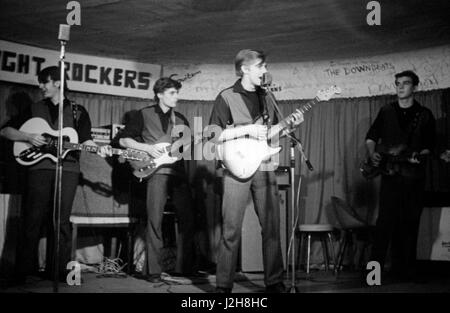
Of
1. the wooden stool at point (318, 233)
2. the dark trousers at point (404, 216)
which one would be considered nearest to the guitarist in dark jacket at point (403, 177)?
the dark trousers at point (404, 216)

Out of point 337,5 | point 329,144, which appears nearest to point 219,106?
point 337,5

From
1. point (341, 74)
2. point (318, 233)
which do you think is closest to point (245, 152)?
point (318, 233)

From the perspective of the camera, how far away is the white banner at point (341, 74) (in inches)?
268

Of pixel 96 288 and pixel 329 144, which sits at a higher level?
pixel 329 144

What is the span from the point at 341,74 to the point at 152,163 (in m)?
3.29

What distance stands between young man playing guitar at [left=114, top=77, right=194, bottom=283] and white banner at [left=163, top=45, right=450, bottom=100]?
1.88 metres

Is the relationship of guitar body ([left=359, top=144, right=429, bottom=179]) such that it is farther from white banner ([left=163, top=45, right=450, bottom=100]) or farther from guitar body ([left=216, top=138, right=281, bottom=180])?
guitar body ([left=216, top=138, right=281, bottom=180])

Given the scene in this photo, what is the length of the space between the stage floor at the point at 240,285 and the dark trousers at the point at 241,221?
56 cm

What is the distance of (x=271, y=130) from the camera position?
4.36 meters

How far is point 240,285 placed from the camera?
205 inches

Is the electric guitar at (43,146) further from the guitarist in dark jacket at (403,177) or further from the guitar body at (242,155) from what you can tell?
the guitarist in dark jacket at (403,177)

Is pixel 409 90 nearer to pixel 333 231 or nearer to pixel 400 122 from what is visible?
pixel 400 122

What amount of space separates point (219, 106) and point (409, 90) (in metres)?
2.58
